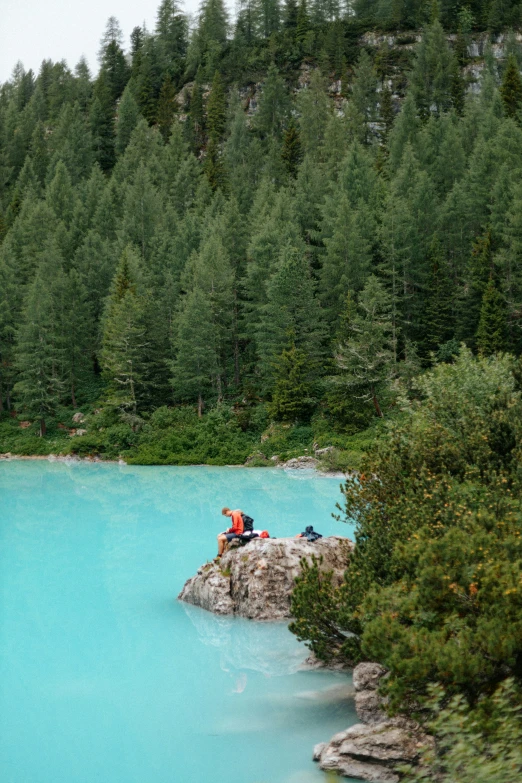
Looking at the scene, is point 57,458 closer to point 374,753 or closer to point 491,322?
point 491,322

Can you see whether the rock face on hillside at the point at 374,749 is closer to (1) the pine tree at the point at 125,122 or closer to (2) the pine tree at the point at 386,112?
(2) the pine tree at the point at 386,112

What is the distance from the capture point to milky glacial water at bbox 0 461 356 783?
9.32m

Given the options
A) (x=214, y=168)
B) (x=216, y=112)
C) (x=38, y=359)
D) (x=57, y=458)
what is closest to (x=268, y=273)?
(x=38, y=359)

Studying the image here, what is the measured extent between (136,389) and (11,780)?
4108cm

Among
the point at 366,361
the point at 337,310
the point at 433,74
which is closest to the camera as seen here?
the point at 366,361

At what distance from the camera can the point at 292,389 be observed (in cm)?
4272

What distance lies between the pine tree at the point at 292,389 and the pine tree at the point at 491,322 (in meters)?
10.7

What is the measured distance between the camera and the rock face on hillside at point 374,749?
850 centimetres

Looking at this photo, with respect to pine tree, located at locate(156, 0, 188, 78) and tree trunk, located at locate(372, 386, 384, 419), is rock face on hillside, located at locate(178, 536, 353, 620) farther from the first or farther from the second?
pine tree, located at locate(156, 0, 188, 78)

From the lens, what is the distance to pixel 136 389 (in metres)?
49.3

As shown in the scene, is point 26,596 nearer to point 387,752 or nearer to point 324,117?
point 387,752

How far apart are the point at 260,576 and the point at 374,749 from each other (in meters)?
6.21

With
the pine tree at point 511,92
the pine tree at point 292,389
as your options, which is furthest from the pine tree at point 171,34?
the pine tree at point 292,389

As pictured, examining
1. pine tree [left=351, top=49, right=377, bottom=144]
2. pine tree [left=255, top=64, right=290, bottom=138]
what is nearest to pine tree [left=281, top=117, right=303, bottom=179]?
pine tree [left=351, top=49, right=377, bottom=144]
